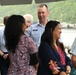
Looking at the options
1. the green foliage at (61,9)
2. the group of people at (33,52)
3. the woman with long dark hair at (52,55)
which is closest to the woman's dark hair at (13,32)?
the group of people at (33,52)

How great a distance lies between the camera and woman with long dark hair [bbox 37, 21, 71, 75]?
8.41ft

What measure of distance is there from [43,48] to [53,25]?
0.93ft

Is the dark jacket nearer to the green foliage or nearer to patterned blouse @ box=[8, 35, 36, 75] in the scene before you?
patterned blouse @ box=[8, 35, 36, 75]

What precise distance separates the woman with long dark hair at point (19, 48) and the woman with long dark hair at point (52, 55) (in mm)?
113

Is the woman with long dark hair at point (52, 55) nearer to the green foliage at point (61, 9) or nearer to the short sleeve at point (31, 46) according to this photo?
the short sleeve at point (31, 46)

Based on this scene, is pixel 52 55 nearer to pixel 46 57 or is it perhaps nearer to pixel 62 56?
pixel 46 57

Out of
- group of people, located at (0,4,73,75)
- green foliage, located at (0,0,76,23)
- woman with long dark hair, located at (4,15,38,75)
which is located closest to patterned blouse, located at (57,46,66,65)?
group of people, located at (0,4,73,75)

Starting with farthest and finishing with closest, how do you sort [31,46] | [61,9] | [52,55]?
[61,9]
[31,46]
[52,55]

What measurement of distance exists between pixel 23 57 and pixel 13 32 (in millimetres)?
276

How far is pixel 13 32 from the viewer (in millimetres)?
2670

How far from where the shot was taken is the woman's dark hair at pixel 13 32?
266 centimetres

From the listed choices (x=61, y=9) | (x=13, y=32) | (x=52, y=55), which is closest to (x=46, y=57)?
(x=52, y=55)

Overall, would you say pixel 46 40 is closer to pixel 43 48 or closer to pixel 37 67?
pixel 43 48

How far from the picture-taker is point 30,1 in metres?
5.07
